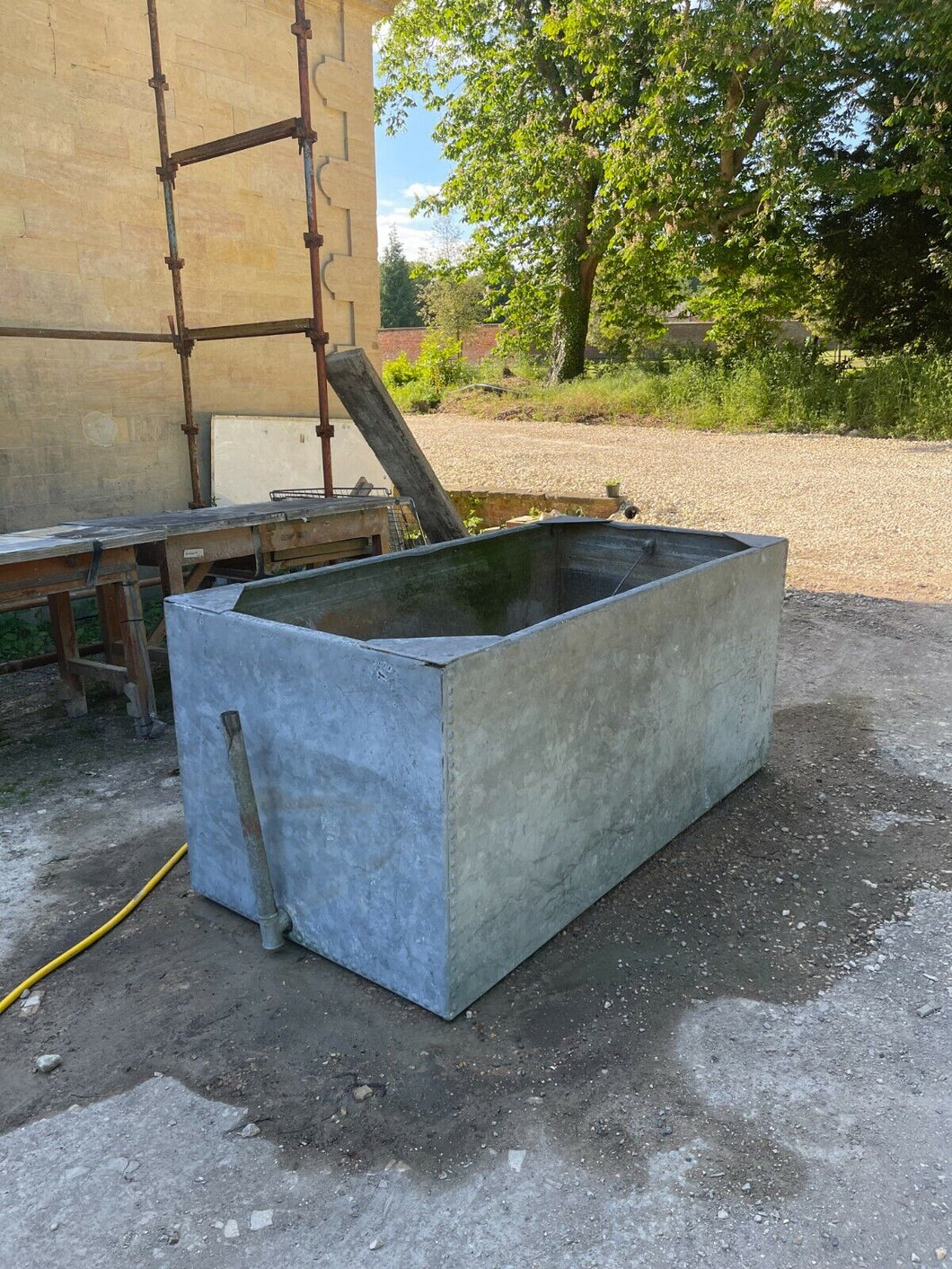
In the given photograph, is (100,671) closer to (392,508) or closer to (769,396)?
(392,508)

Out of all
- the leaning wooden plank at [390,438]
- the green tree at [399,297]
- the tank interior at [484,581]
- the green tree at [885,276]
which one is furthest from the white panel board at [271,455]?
the green tree at [399,297]

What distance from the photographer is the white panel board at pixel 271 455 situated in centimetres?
810

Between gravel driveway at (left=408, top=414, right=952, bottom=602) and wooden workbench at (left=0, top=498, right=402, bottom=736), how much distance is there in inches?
193

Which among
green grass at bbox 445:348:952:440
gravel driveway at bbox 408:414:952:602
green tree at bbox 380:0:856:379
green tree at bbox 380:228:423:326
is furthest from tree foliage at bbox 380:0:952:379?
green tree at bbox 380:228:423:326

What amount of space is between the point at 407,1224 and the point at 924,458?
1485 cm

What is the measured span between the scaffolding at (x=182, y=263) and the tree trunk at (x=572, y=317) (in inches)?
633

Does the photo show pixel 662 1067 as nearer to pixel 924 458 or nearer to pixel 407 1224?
pixel 407 1224

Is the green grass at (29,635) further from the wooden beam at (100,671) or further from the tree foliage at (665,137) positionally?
the tree foliage at (665,137)

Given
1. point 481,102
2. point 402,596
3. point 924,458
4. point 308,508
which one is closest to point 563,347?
point 481,102

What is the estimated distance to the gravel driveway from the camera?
966cm

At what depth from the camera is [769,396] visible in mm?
18156

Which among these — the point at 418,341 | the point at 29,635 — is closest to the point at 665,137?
the point at 29,635

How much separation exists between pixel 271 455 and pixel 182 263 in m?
1.94

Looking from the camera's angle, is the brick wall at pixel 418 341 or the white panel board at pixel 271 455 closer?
the white panel board at pixel 271 455
